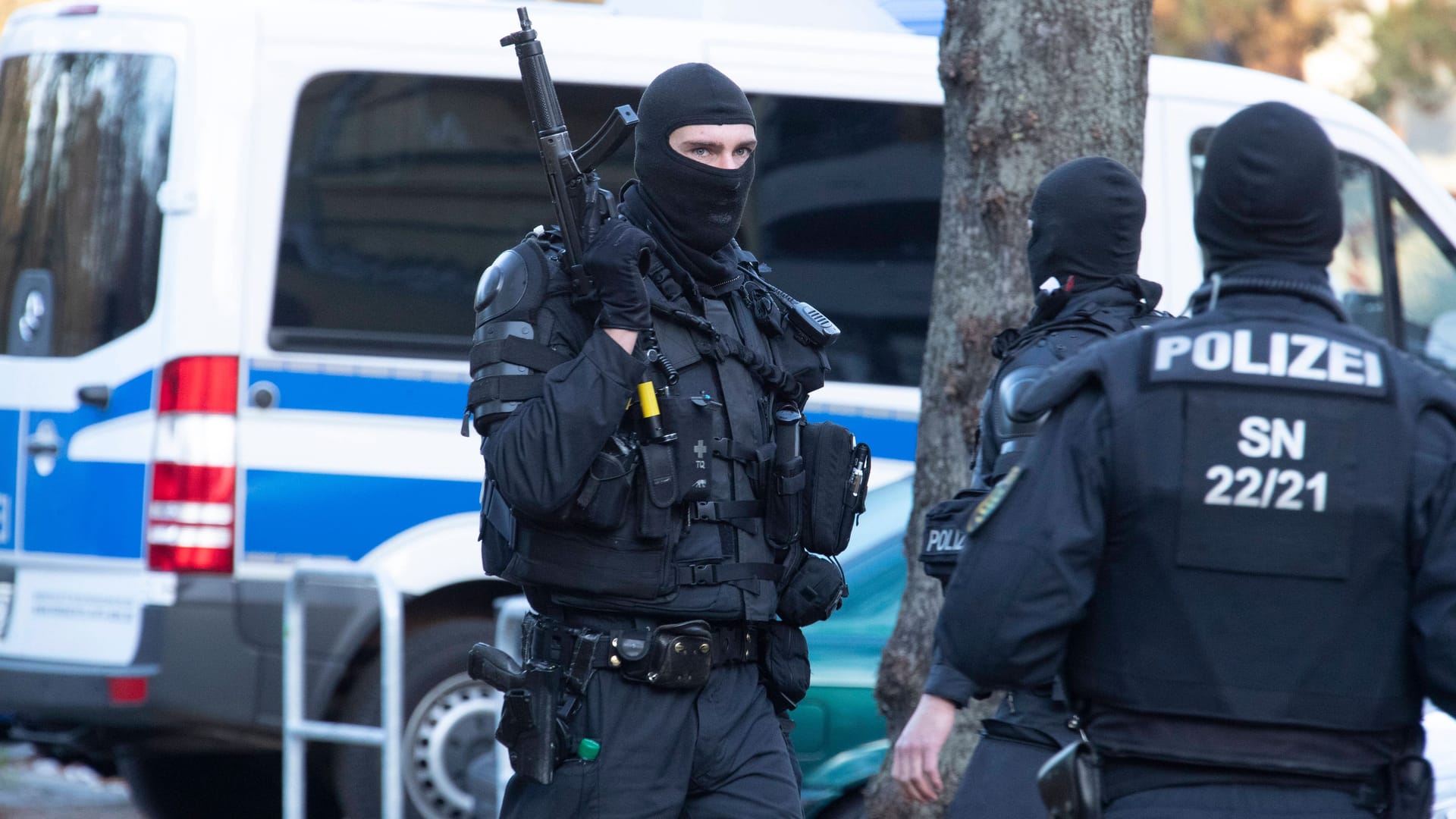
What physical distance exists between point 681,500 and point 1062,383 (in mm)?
928

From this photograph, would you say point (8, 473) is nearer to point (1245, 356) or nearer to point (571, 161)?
point (571, 161)

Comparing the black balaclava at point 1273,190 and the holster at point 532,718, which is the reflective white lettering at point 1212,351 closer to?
the black balaclava at point 1273,190

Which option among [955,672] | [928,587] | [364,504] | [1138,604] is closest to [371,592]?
[364,504]

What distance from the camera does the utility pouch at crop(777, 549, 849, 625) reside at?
316 cm

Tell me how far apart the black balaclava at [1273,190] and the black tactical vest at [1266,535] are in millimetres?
106

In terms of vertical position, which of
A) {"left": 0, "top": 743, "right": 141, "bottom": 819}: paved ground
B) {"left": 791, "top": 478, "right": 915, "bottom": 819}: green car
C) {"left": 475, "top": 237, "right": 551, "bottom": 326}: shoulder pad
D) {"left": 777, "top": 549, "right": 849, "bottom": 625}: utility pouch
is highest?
{"left": 475, "top": 237, "right": 551, "bottom": 326}: shoulder pad

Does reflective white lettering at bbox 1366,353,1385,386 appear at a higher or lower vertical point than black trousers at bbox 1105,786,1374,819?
higher

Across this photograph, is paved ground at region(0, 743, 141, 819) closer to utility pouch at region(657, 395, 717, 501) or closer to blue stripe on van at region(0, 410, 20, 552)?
blue stripe on van at region(0, 410, 20, 552)

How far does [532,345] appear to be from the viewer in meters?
2.97

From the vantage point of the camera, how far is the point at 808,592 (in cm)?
317

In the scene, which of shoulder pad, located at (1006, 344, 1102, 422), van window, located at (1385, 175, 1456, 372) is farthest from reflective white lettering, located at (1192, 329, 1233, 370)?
van window, located at (1385, 175, 1456, 372)

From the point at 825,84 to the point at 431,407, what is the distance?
1.73m

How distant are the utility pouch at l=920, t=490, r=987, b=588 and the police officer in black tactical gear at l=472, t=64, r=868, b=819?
0.26 m

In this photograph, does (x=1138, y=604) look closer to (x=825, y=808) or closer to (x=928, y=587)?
(x=928, y=587)
